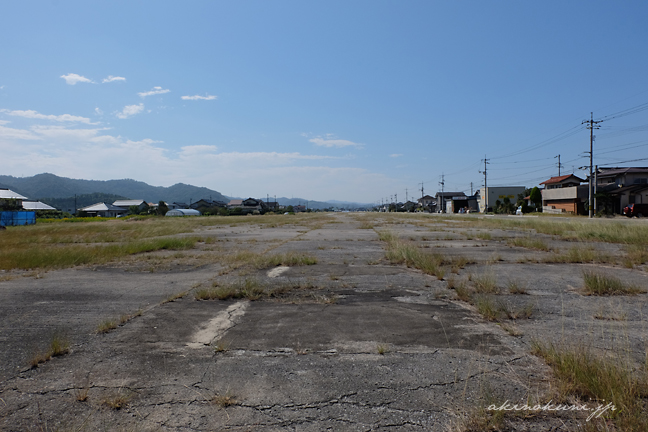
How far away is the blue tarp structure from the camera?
42066mm

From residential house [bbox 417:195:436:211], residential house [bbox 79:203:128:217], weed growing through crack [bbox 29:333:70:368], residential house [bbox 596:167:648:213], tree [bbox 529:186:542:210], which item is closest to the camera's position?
weed growing through crack [bbox 29:333:70:368]

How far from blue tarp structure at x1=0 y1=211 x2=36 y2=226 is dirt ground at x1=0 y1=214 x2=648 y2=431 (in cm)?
4531

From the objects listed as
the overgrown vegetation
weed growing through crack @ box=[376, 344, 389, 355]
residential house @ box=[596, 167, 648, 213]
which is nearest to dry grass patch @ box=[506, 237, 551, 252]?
the overgrown vegetation

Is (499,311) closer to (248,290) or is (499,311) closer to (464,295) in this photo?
(464,295)

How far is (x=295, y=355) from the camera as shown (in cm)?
434

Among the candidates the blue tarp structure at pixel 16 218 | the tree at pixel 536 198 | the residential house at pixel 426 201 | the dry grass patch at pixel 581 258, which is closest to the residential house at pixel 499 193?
the tree at pixel 536 198

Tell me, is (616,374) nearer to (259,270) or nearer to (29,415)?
(29,415)

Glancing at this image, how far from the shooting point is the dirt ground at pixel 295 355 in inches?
121

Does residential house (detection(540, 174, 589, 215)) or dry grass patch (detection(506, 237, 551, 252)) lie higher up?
residential house (detection(540, 174, 589, 215))

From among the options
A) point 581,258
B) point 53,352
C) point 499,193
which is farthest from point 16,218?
point 499,193

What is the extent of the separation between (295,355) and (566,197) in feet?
223

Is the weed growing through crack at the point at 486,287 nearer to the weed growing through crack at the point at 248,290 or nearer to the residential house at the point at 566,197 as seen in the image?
the weed growing through crack at the point at 248,290

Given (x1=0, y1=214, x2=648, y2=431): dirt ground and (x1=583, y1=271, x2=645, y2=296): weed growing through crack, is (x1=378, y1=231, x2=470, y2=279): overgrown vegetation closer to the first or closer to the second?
(x1=0, y1=214, x2=648, y2=431): dirt ground

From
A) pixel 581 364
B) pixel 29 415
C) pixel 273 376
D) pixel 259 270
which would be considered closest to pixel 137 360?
pixel 29 415
